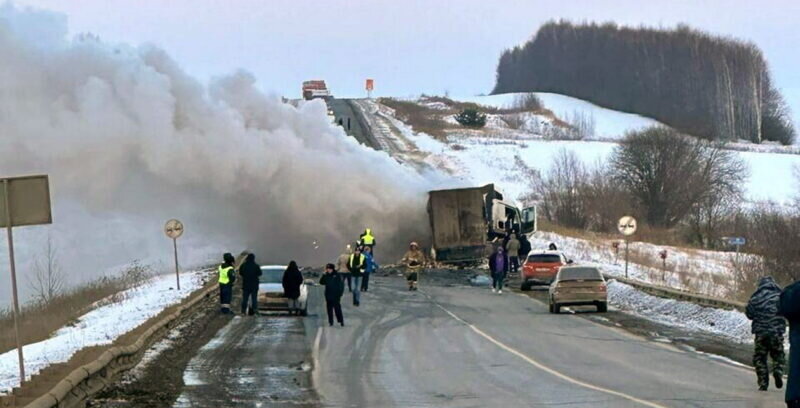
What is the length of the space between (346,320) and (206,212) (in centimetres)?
2473

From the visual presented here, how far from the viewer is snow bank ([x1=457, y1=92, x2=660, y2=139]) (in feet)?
390

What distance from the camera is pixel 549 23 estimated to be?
158m

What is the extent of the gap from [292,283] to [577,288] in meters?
7.56

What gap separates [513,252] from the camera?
44.8 m

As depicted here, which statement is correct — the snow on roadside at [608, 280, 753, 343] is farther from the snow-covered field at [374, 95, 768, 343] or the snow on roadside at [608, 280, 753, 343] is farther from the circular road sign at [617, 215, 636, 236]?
the circular road sign at [617, 215, 636, 236]

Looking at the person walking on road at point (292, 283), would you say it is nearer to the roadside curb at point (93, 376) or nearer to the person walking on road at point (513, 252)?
the roadside curb at point (93, 376)

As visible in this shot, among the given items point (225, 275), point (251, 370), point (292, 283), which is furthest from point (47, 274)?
point (251, 370)

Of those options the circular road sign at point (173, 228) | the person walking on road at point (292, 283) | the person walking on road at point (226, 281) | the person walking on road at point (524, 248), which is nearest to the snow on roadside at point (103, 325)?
the person walking on road at point (226, 281)

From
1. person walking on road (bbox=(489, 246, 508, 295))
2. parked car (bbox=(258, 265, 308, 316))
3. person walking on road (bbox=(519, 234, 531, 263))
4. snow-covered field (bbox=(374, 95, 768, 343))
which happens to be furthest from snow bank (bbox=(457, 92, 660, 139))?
parked car (bbox=(258, 265, 308, 316))

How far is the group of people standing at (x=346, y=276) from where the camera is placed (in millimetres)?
26125

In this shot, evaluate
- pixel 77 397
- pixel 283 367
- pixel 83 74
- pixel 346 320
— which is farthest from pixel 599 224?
pixel 77 397

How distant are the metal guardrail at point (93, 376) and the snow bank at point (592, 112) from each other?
9636 centimetres

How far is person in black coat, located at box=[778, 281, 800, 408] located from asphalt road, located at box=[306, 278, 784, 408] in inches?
100

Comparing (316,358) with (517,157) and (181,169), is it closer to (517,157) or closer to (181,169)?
(181,169)
